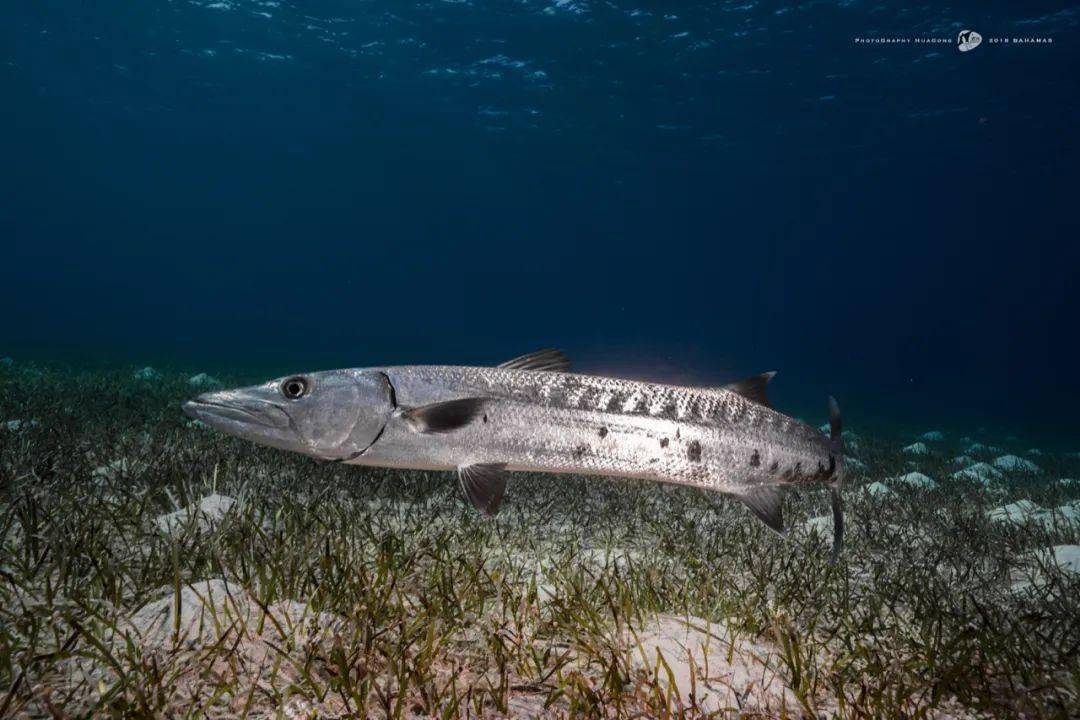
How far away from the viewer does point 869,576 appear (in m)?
4.48

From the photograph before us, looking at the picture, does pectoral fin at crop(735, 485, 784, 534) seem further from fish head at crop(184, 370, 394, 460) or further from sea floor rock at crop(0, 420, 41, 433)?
sea floor rock at crop(0, 420, 41, 433)

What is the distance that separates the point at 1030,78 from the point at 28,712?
52.5 m

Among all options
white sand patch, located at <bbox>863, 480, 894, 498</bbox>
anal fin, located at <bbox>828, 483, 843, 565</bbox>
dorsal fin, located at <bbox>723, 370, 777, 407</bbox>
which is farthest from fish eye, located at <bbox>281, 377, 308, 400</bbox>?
white sand patch, located at <bbox>863, 480, 894, 498</bbox>

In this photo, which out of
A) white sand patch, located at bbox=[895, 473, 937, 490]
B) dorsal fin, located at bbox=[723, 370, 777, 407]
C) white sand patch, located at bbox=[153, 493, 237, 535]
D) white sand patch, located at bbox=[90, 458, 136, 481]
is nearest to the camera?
white sand patch, located at bbox=[153, 493, 237, 535]

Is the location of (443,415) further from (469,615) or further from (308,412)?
(469,615)

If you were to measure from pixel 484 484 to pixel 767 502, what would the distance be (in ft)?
6.82

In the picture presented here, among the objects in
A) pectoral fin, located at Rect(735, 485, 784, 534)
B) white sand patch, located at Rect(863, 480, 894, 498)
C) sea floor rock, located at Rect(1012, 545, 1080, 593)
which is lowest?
white sand patch, located at Rect(863, 480, 894, 498)

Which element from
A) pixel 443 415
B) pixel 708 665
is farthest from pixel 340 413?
pixel 708 665

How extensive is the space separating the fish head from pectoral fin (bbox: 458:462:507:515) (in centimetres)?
68

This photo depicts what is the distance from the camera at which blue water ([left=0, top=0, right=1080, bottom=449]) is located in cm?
3959

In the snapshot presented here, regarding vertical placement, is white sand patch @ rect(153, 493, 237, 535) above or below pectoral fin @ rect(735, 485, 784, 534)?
below

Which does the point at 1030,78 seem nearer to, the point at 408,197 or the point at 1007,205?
the point at 1007,205

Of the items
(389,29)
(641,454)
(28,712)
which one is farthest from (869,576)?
(389,29)

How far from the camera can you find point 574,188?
78.3 m
